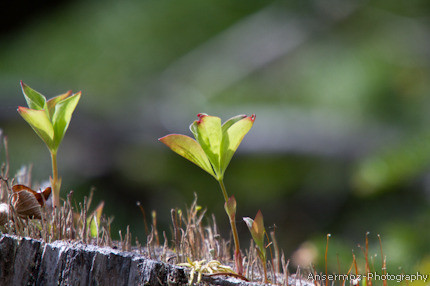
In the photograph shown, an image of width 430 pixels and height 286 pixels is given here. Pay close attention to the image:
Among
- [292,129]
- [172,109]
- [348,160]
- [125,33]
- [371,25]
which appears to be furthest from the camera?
[125,33]

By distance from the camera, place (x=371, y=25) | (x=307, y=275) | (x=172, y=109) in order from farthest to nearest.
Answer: (x=371, y=25) → (x=172, y=109) → (x=307, y=275)

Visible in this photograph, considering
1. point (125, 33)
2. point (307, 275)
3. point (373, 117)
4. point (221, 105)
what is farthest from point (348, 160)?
point (125, 33)

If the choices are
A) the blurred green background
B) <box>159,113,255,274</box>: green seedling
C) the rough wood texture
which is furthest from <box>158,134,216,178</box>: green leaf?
the blurred green background

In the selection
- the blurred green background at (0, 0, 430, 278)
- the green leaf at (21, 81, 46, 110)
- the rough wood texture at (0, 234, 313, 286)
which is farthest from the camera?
the blurred green background at (0, 0, 430, 278)

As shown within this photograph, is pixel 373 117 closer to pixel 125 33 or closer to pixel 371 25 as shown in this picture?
pixel 371 25

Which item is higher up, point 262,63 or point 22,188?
point 262,63

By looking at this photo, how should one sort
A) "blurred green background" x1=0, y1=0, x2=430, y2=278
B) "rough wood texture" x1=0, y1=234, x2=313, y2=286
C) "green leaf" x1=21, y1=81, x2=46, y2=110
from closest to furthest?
"rough wood texture" x1=0, y1=234, x2=313, y2=286 < "green leaf" x1=21, y1=81, x2=46, y2=110 < "blurred green background" x1=0, y1=0, x2=430, y2=278

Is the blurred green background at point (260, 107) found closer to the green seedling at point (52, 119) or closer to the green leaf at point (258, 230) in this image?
the green leaf at point (258, 230)

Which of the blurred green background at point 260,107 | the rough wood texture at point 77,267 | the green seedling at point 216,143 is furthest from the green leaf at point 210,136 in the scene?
the blurred green background at point 260,107

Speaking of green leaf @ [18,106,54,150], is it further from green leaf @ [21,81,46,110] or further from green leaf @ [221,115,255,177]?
green leaf @ [221,115,255,177]
